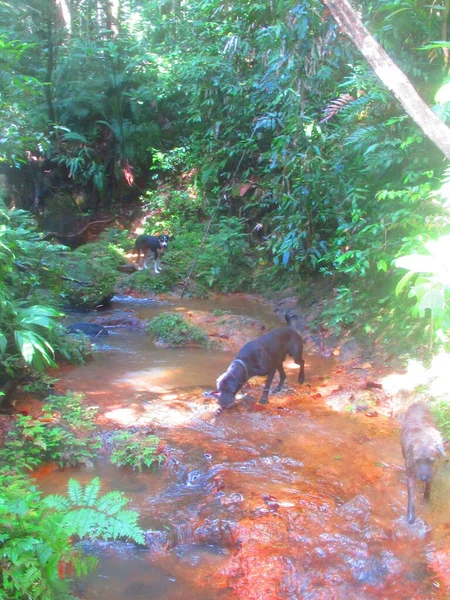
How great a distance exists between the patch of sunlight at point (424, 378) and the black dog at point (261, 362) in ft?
4.59

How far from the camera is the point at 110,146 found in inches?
779

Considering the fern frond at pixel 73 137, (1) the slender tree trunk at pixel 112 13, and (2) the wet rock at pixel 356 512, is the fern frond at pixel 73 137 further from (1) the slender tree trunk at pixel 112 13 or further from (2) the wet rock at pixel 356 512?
(2) the wet rock at pixel 356 512

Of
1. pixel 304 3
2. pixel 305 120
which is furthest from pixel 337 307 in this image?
pixel 304 3

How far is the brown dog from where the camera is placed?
4223 mm

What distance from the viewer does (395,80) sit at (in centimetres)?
432

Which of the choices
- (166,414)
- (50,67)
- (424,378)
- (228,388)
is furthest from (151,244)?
(424,378)

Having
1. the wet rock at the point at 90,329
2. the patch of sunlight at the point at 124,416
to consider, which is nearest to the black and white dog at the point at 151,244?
the wet rock at the point at 90,329

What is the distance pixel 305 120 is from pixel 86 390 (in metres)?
6.25

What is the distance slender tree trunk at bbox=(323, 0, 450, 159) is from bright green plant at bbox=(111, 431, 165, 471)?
3.85 metres

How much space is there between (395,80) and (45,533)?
438cm

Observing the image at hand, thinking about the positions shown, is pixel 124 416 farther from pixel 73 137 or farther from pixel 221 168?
pixel 73 137

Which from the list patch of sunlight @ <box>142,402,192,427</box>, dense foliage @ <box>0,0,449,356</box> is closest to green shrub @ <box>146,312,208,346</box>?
dense foliage @ <box>0,0,449,356</box>

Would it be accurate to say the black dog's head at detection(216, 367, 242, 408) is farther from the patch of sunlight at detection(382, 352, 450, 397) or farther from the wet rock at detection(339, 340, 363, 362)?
the wet rock at detection(339, 340, 363, 362)

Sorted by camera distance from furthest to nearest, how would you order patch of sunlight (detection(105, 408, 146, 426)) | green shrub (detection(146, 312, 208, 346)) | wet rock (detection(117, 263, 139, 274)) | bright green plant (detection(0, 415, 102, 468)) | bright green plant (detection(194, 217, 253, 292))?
wet rock (detection(117, 263, 139, 274)) < bright green plant (detection(194, 217, 253, 292)) < green shrub (detection(146, 312, 208, 346)) < patch of sunlight (detection(105, 408, 146, 426)) < bright green plant (detection(0, 415, 102, 468))
